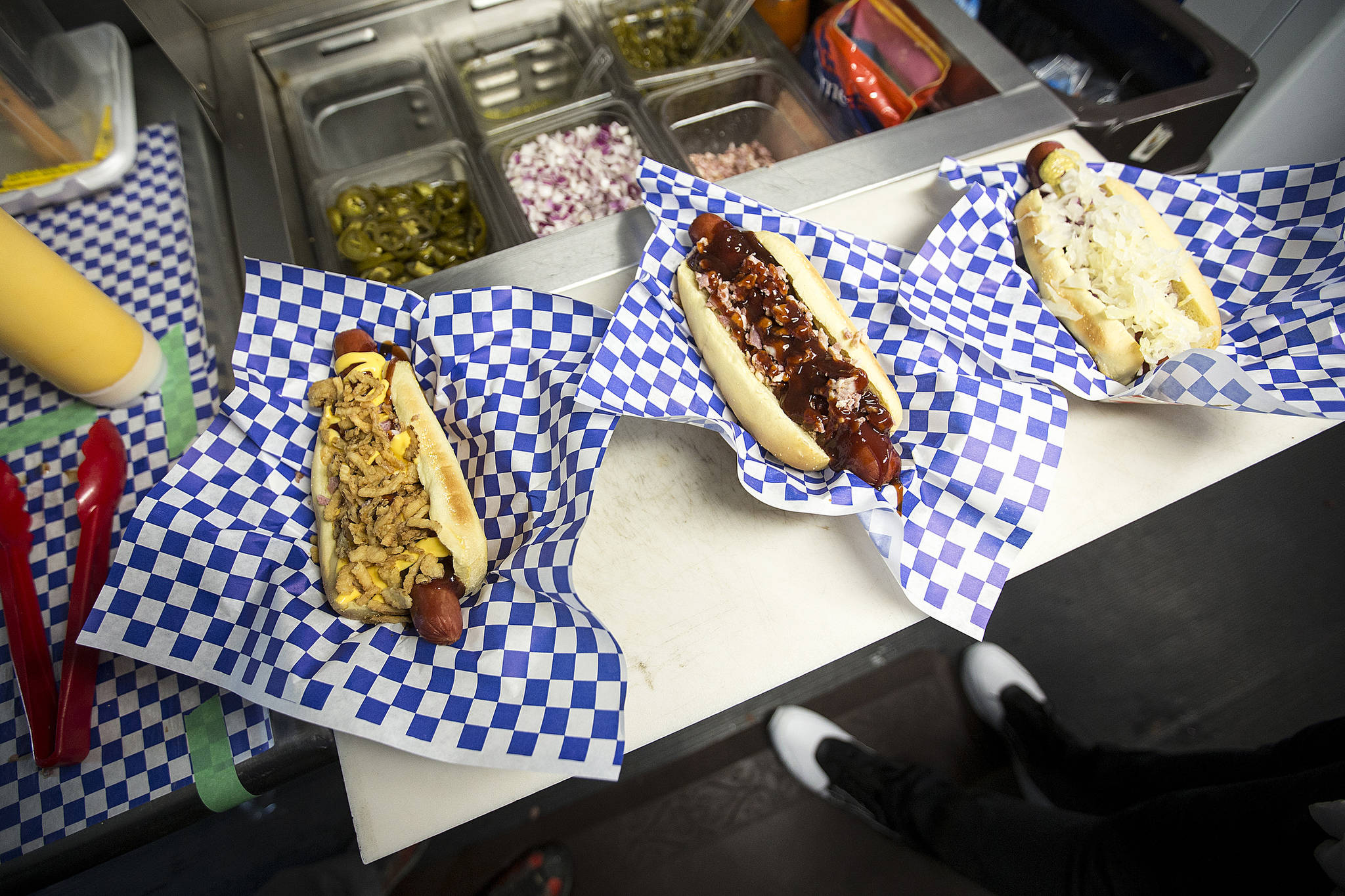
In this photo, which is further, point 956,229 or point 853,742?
point 853,742

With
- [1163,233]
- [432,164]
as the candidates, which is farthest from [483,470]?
[1163,233]

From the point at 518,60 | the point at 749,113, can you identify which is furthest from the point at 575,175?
the point at 749,113

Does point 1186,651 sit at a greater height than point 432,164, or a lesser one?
lesser

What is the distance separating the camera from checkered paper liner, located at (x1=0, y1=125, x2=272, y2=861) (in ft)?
5.41

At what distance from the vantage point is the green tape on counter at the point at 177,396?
2.10 meters

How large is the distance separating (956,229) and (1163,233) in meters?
0.70

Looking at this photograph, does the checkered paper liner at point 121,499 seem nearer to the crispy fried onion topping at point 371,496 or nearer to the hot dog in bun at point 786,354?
the crispy fried onion topping at point 371,496

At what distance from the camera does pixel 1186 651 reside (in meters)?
3.29

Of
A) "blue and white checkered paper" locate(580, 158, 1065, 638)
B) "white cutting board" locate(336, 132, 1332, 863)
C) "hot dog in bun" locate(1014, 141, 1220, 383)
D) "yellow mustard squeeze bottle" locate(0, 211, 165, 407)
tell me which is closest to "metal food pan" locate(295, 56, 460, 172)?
"yellow mustard squeeze bottle" locate(0, 211, 165, 407)

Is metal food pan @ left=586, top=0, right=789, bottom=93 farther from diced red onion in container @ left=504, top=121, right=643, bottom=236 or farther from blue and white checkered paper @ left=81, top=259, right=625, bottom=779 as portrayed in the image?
blue and white checkered paper @ left=81, top=259, right=625, bottom=779

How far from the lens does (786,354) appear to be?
2.02m

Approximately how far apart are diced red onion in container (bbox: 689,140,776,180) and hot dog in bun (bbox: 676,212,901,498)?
87 cm

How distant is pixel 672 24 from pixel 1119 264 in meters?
2.18

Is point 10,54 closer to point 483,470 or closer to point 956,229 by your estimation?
point 483,470
